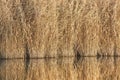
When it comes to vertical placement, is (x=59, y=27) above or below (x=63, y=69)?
above

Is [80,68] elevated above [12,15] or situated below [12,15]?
below

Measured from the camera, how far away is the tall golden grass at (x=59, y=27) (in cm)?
1002

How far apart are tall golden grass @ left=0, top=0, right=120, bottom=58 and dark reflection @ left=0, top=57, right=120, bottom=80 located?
222 mm

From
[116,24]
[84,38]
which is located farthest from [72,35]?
[116,24]

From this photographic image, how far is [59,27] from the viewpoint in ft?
33.2

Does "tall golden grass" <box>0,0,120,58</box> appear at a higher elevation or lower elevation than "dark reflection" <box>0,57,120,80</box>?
higher

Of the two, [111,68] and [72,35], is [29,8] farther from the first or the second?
[111,68]

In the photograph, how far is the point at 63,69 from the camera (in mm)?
9305

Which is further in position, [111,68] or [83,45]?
[83,45]

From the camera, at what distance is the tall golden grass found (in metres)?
10.0

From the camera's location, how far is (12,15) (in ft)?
32.8

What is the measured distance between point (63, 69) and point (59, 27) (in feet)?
3.91

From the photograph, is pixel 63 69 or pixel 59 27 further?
pixel 59 27

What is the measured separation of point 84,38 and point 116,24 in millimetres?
753
